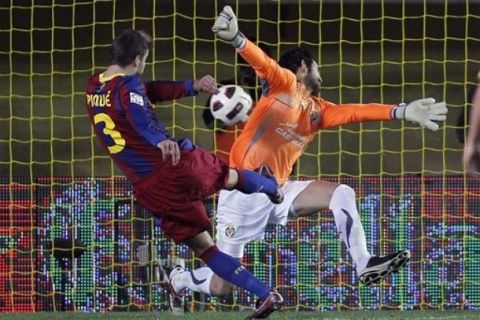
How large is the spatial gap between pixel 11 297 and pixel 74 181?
1033 millimetres

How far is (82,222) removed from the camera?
11227mm

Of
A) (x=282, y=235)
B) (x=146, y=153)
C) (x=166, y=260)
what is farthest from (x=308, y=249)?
(x=146, y=153)

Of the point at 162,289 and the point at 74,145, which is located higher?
the point at 74,145

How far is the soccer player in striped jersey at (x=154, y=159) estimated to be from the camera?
303 inches

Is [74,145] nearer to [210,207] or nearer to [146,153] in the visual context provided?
[210,207]

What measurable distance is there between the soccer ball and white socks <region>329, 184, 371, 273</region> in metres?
0.76

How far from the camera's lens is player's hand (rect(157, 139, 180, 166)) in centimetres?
747

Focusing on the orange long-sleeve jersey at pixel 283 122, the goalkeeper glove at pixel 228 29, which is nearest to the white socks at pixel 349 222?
the orange long-sleeve jersey at pixel 283 122

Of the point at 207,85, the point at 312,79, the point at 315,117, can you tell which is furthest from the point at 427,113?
the point at 207,85

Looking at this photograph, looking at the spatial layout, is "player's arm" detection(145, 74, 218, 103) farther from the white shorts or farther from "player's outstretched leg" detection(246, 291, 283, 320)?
"player's outstretched leg" detection(246, 291, 283, 320)

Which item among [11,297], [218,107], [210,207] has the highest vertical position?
[218,107]

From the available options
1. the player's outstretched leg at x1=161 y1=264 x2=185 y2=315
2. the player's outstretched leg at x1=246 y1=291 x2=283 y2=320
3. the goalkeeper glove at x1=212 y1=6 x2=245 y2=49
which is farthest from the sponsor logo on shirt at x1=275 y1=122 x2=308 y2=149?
the player's outstretched leg at x1=246 y1=291 x2=283 y2=320

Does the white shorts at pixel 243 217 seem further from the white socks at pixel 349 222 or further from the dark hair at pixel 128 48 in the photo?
the dark hair at pixel 128 48

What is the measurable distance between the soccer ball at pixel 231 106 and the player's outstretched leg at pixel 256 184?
0.61 meters
